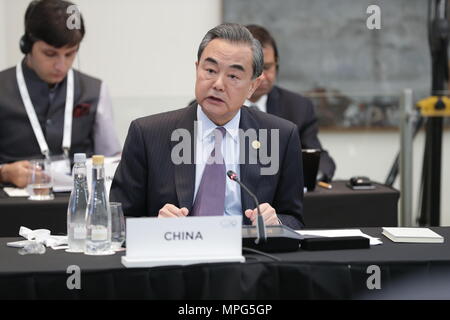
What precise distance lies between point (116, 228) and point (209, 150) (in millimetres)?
501

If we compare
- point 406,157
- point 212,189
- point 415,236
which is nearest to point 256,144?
point 212,189

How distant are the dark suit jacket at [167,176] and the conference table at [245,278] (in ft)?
1.68

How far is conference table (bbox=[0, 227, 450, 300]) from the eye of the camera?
198 cm

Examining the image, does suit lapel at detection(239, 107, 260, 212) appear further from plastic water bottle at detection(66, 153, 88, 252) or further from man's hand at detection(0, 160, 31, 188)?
man's hand at detection(0, 160, 31, 188)

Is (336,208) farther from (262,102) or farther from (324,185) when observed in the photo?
(262,102)

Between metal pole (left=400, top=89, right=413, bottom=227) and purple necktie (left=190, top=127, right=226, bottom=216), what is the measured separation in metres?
2.44

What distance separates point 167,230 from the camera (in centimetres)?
205

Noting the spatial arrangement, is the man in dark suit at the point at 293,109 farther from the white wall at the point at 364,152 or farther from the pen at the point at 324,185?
the white wall at the point at 364,152

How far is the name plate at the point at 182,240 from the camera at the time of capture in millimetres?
2033

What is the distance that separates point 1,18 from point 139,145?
3.20 m

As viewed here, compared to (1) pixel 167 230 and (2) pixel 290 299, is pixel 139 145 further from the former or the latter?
(2) pixel 290 299

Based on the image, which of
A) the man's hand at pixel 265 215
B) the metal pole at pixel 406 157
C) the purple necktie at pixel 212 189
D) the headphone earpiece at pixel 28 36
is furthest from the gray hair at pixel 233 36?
the metal pole at pixel 406 157

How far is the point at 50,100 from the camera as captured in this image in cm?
411
